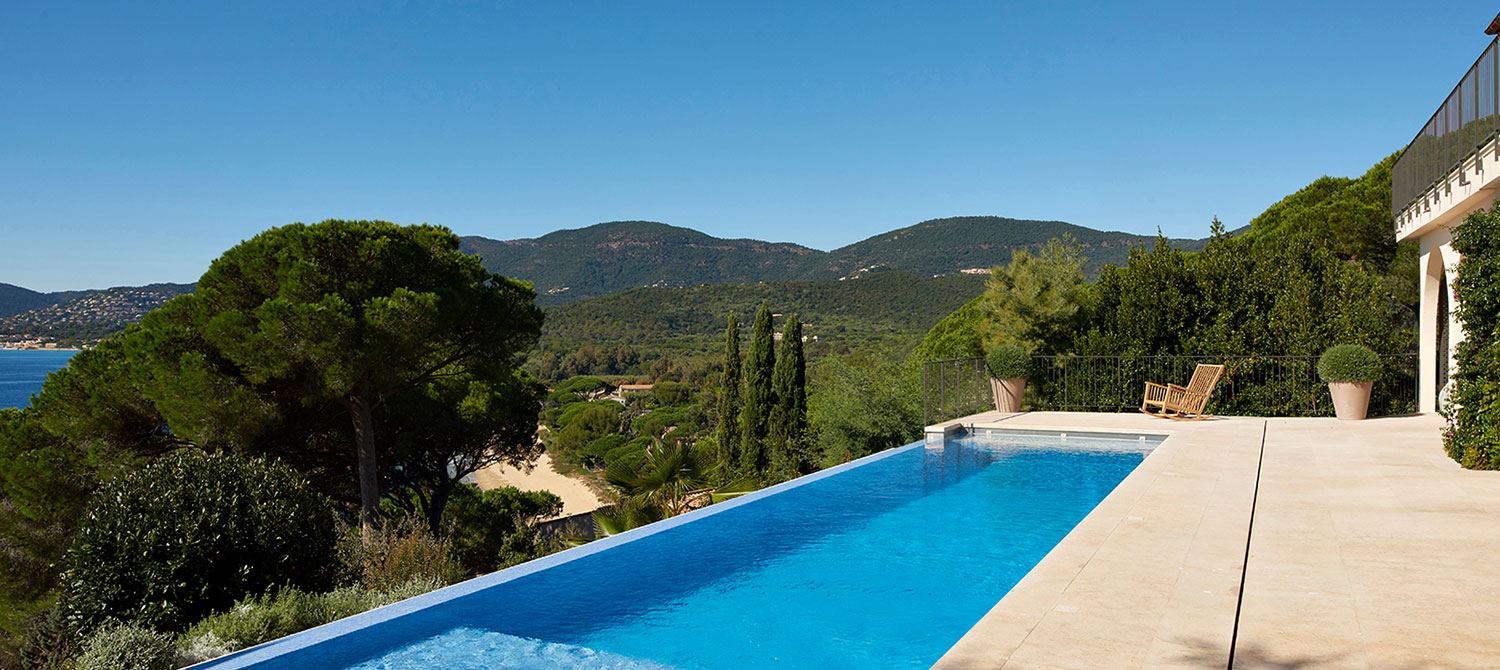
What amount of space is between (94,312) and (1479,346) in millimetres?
82629

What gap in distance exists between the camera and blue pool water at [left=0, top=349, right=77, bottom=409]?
76325 mm

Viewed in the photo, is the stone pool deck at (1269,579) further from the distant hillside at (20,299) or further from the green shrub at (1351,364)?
the distant hillside at (20,299)

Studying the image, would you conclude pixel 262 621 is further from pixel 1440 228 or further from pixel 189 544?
pixel 1440 228

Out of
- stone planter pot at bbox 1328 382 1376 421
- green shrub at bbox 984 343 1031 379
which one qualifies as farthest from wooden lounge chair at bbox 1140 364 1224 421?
→ green shrub at bbox 984 343 1031 379

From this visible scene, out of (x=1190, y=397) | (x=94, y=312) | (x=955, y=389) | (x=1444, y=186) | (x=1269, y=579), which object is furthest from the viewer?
(x=94, y=312)

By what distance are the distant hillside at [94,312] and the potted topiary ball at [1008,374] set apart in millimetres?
60796

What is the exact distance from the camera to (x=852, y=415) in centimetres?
1538

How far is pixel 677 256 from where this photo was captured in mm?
91375

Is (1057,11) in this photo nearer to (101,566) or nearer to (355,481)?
(355,481)

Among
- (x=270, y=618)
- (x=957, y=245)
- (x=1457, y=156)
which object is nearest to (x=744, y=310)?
(x=957, y=245)

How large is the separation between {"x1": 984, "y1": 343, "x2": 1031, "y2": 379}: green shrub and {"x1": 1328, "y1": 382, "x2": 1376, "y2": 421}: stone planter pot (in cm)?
471

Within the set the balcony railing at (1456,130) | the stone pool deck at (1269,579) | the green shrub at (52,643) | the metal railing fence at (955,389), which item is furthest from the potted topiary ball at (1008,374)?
the green shrub at (52,643)

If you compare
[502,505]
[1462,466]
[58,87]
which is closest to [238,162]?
[58,87]

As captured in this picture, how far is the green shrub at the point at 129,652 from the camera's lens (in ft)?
14.0
